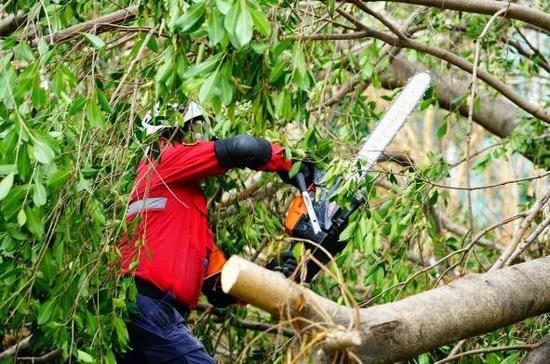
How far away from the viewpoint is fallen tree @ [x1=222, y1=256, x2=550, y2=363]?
256cm

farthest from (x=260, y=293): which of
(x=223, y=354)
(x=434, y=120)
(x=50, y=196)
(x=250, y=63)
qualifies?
(x=434, y=120)

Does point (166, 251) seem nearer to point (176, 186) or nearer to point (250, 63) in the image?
point (176, 186)

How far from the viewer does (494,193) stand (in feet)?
40.1

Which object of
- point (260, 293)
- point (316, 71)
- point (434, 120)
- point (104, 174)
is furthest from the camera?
point (434, 120)

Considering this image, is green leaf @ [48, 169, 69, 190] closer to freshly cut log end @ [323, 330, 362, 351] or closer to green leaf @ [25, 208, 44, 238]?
green leaf @ [25, 208, 44, 238]

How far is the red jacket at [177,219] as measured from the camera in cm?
441

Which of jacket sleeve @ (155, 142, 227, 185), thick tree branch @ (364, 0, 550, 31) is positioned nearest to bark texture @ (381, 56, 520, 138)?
thick tree branch @ (364, 0, 550, 31)

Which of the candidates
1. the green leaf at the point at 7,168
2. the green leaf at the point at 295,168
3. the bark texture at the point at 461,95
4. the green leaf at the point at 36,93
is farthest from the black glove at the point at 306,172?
the bark texture at the point at 461,95

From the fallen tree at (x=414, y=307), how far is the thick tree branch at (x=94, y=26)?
1.67 meters

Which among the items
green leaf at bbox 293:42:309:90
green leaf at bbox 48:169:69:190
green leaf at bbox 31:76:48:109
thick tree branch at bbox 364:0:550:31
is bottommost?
green leaf at bbox 48:169:69:190

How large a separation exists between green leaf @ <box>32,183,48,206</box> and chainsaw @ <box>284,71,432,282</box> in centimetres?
141

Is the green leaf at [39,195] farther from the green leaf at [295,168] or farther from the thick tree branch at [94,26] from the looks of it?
the green leaf at [295,168]

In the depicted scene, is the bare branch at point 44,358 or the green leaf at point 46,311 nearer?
Result: the green leaf at point 46,311

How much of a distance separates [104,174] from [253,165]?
0.66 meters
